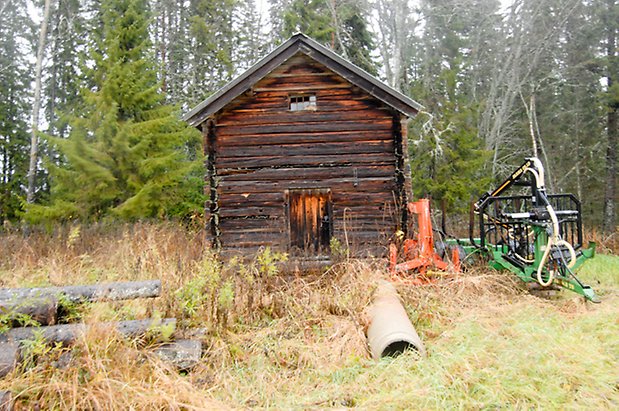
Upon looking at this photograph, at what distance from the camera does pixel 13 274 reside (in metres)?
7.48

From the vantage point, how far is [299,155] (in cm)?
1000

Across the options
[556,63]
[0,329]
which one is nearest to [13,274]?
[0,329]

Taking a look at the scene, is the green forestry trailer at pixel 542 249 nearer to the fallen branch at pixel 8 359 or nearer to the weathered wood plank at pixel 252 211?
the weathered wood plank at pixel 252 211

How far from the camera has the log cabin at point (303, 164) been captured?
9.91 m

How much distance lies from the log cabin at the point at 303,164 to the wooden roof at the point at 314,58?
9.9 inches

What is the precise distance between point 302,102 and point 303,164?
1.58 metres

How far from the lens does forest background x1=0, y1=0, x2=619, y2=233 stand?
47.0ft

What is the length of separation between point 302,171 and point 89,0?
18653 millimetres

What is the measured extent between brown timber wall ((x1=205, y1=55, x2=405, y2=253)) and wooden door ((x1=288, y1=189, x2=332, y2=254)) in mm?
154

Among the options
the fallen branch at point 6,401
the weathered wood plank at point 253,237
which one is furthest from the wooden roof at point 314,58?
the fallen branch at point 6,401

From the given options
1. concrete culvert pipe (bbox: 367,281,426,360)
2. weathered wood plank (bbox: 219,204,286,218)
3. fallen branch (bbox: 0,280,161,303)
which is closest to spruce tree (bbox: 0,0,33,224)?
weathered wood plank (bbox: 219,204,286,218)

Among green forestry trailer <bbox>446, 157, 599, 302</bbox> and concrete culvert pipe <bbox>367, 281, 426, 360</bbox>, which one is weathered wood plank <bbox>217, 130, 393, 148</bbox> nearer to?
green forestry trailer <bbox>446, 157, 599, 302</bbox>

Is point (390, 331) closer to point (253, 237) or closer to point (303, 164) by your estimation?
point (253, 237)

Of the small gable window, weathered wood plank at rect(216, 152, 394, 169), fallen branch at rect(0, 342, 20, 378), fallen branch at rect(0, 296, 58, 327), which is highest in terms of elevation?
the small gable window
